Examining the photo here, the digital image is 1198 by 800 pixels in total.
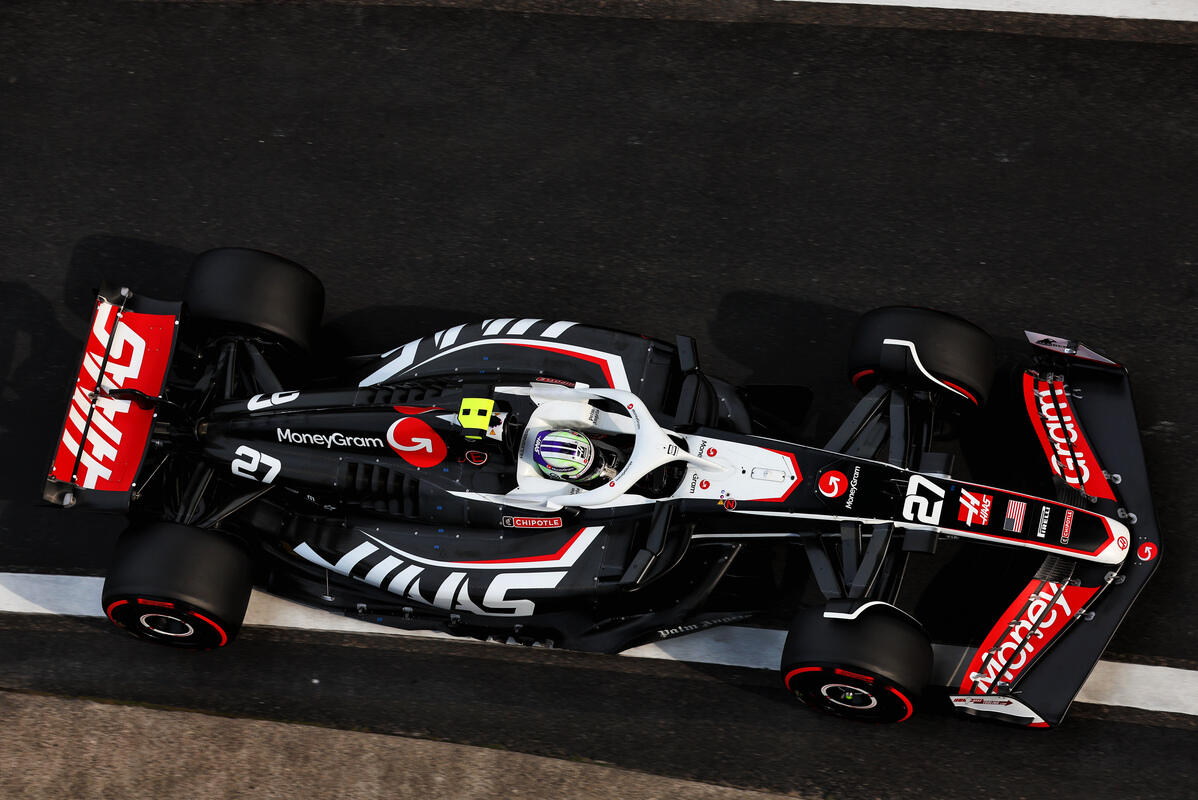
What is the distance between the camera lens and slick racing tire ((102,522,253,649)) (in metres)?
5.43

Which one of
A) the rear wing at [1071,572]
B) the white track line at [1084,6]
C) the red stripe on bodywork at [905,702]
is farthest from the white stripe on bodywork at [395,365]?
the white track line at [1084,6]

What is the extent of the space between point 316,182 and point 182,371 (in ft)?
5.09

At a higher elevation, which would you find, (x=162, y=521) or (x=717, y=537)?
(x=717, y=537)

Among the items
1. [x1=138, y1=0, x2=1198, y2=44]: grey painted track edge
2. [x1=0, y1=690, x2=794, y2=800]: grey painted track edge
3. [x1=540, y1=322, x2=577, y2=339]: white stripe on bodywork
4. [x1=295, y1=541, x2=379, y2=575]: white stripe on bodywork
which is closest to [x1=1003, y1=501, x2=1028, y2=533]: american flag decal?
[x1=0, y1=690, x2=794, y2=800]: grey painted track edge

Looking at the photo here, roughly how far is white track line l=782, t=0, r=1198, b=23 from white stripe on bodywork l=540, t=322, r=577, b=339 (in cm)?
306

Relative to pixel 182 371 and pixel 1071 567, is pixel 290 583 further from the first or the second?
pixel 1071 567

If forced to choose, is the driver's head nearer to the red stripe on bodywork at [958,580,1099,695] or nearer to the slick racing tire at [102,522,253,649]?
the slick racing tire at [102,522,253,649]

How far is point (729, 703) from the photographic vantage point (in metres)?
5.87

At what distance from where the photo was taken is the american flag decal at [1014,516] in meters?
5.17

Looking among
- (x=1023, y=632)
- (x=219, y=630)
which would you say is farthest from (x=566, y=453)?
(x=1023, y=632)

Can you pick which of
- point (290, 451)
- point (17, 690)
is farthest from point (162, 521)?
point (17, 690)

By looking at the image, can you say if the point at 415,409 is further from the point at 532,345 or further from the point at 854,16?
the point at 854,16

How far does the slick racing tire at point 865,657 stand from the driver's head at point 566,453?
1.29 m

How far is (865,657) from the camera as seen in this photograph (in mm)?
4926
